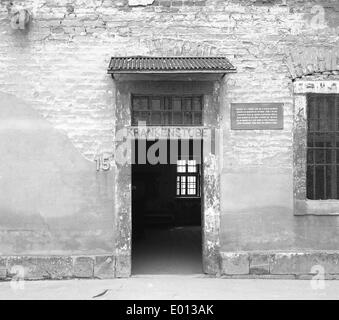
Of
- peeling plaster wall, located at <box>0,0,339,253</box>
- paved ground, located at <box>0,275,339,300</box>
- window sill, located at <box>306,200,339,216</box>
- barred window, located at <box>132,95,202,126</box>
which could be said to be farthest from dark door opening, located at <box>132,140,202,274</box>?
window sill, located at <box>306,200,339,216</box>

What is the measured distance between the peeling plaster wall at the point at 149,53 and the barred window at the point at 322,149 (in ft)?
1.38

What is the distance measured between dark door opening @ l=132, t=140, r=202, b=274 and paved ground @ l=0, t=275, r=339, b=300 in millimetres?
832

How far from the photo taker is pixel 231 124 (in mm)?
8344

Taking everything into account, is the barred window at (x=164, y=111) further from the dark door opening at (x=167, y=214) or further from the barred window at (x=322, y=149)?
the barred window at (x=322, y=149)

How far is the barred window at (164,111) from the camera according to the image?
331 inches

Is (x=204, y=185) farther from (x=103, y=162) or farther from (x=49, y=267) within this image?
(x=49, y=267)

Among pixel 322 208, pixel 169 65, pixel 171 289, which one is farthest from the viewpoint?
pixel 322 208

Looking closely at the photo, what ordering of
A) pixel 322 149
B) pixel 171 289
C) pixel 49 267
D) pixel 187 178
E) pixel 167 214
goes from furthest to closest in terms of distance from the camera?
pixel 187 178 → pixel 167 214 → pixel 322 149 → pixel 49 267 → pixel 171 289

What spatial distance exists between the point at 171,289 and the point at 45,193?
9.06 feet

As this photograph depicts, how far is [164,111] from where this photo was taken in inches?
330

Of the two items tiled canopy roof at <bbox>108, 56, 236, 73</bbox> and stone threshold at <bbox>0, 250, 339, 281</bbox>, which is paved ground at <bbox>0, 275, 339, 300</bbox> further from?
tiled canopy roof at <bbox>108, 56, 236, 73</bbox>

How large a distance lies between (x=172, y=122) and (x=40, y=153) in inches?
94.3

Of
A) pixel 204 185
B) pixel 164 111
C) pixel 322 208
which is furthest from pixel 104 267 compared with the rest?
pixel 322 208

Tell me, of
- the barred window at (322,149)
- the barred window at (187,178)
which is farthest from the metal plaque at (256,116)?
the barred window at (187,178)
